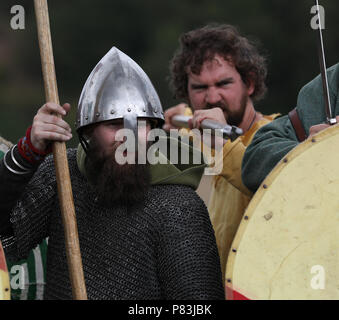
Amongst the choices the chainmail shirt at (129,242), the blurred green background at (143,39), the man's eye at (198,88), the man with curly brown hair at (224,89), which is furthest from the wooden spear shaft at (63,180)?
the blurred green background at (143,39)

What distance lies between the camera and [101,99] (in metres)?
3.12

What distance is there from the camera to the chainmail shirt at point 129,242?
296cm

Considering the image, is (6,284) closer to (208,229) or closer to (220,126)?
(208,229)

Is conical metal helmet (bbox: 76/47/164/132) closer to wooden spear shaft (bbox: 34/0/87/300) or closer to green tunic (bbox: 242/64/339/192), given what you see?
wooden spear shaft (bbox: 34/0/87/300)

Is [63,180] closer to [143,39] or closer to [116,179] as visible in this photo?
[116,179]

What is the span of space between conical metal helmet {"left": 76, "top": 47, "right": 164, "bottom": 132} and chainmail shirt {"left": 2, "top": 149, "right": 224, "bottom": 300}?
236 millimetres

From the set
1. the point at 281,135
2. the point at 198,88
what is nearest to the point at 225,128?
the point at 281,135

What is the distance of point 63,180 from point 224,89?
4.04ft

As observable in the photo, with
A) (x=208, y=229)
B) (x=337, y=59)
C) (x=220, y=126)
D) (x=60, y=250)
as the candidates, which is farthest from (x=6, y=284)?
(x=337, y=59)

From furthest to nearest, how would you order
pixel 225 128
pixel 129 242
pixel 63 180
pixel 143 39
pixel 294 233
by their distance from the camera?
pixel 143 39
pixel 225 128
pixel 129 242
pixel 63 180
pixel 294 233

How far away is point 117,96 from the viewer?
3.11 metres

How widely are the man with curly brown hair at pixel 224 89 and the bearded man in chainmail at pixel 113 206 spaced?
1.18 feet

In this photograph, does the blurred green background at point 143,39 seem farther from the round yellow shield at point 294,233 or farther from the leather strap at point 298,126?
the round yellow shield at point 294,233

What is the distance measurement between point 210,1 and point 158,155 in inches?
512
